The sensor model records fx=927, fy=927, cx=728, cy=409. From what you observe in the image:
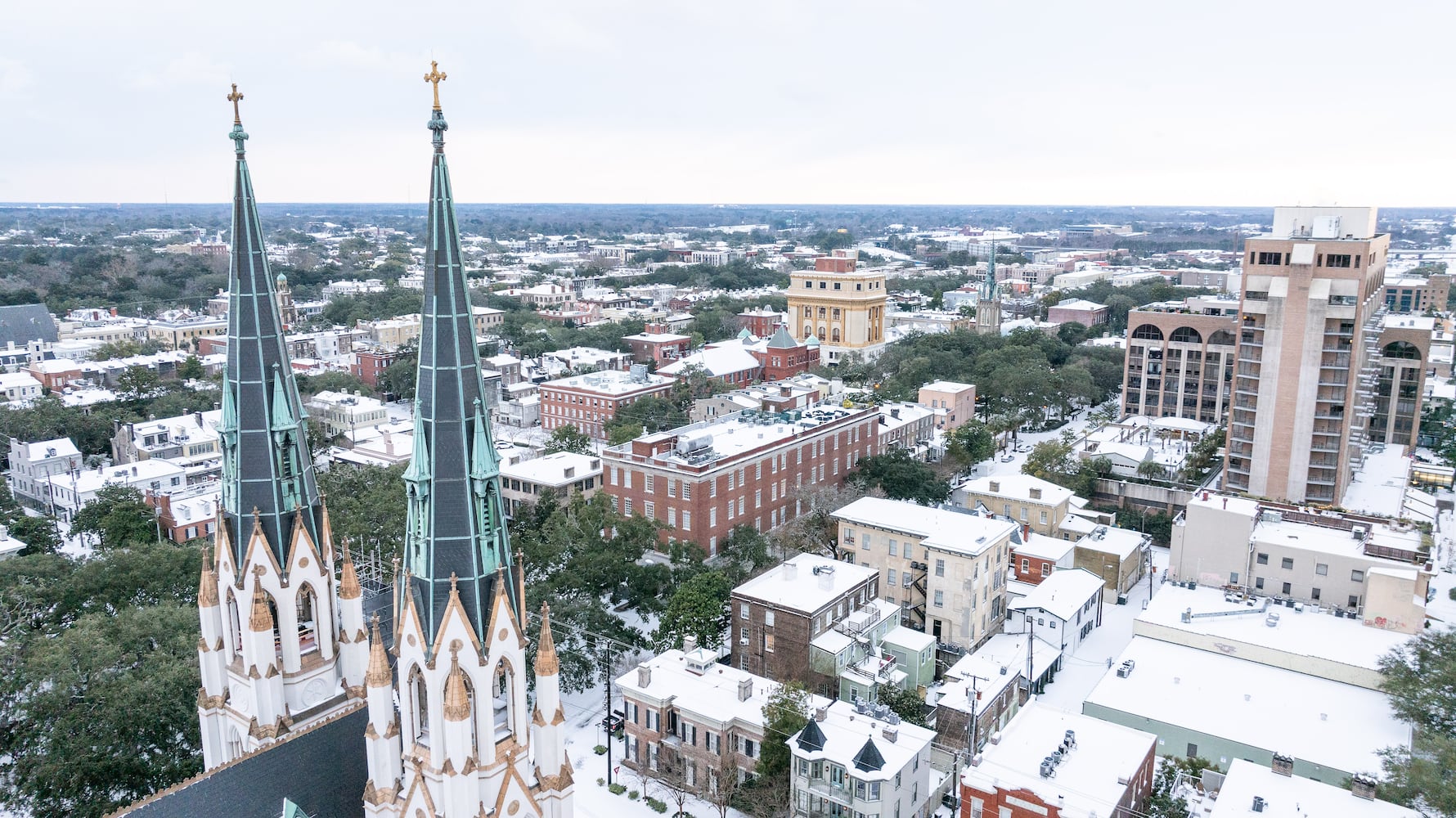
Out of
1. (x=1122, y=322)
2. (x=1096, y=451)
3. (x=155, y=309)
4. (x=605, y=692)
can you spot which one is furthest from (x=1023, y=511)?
(x=155, y=309)

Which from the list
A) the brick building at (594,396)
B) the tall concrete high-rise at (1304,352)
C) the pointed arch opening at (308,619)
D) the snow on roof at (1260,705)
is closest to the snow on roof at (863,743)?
the snow on roof at (1260,705)

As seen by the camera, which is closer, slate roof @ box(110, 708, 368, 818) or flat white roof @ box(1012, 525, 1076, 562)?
slate roof @ box(110, 708, 368, 818)

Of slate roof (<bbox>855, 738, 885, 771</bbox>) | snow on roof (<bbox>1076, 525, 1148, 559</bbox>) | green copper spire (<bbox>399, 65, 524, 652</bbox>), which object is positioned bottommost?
snow on roof (<bbox>1076, 525, 1148, 559</bbox>)

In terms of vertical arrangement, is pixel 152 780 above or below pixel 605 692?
above

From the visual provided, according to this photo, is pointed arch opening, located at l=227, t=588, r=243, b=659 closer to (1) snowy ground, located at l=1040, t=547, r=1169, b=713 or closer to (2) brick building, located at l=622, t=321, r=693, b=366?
(1) snowy ground, located at l=1040, t=547, r=1169, b=713

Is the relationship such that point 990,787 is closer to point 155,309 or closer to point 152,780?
point 152,780

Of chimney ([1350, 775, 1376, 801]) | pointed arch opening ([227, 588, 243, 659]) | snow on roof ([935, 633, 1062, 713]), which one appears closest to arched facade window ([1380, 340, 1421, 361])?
snow on roof ([935, 633, 1062, 713])

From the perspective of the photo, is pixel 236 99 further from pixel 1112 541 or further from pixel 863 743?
pixel 1112 541
